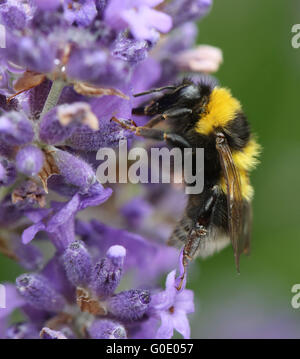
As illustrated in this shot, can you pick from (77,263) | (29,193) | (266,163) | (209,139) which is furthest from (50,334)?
(266,163)

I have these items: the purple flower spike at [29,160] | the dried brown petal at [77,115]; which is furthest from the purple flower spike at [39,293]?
the dried brown petal at [77,115]

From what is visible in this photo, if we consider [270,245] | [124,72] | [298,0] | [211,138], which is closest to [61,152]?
[124,72]

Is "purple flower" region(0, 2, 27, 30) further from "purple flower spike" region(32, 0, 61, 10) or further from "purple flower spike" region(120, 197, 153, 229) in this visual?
"purple flower spike" region(120, 197, 153, 229)

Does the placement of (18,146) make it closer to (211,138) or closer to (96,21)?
(96,21)

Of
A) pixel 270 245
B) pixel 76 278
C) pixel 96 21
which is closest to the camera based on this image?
pixel 96 21

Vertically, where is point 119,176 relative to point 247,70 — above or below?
below

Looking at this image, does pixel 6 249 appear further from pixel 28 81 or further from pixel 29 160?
pixel 28 81
